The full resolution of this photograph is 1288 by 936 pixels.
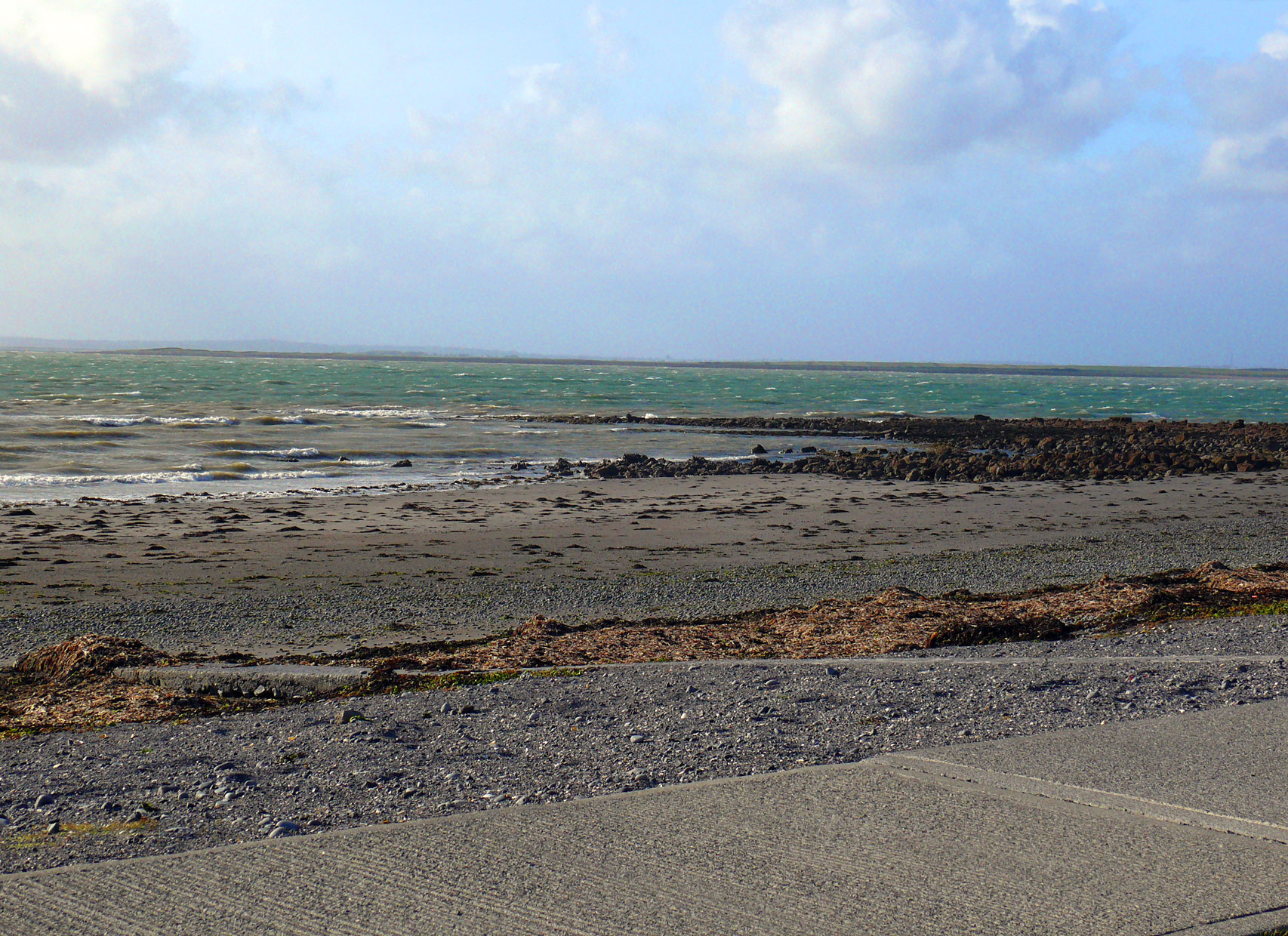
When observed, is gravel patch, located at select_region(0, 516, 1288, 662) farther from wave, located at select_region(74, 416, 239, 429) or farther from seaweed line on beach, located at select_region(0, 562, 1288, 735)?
wave, located at select_region(74, 416, 239, 429)

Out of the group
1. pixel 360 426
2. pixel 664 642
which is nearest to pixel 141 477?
pixel 360 426

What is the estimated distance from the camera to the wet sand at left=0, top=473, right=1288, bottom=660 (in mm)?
10578

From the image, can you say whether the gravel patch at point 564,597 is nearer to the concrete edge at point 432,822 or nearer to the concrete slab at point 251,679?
the concrete slab at point 251,679

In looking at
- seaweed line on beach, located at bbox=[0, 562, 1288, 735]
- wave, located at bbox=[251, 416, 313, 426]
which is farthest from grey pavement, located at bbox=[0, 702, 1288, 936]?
wave, located at bbox=[251, 416, 313, 426]

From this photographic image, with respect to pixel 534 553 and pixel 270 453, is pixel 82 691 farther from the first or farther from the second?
pixel 270 453

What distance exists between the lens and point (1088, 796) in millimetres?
4164

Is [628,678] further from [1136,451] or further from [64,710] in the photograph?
[1136,451]

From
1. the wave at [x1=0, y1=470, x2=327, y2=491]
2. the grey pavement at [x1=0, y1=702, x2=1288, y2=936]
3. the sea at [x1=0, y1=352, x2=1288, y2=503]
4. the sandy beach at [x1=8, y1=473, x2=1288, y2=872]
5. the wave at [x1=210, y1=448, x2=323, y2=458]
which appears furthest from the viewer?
the wave at [x1=210, y1=448, x2=323, y2=458]

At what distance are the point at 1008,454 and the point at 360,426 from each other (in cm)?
2632

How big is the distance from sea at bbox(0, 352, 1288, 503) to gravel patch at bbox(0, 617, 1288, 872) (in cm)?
1756

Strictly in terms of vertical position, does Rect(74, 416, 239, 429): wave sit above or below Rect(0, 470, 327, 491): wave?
above

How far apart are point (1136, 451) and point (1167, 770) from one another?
99.6 ft

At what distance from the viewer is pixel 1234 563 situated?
43.5ft

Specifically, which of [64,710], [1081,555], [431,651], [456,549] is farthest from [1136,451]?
[64,710]
